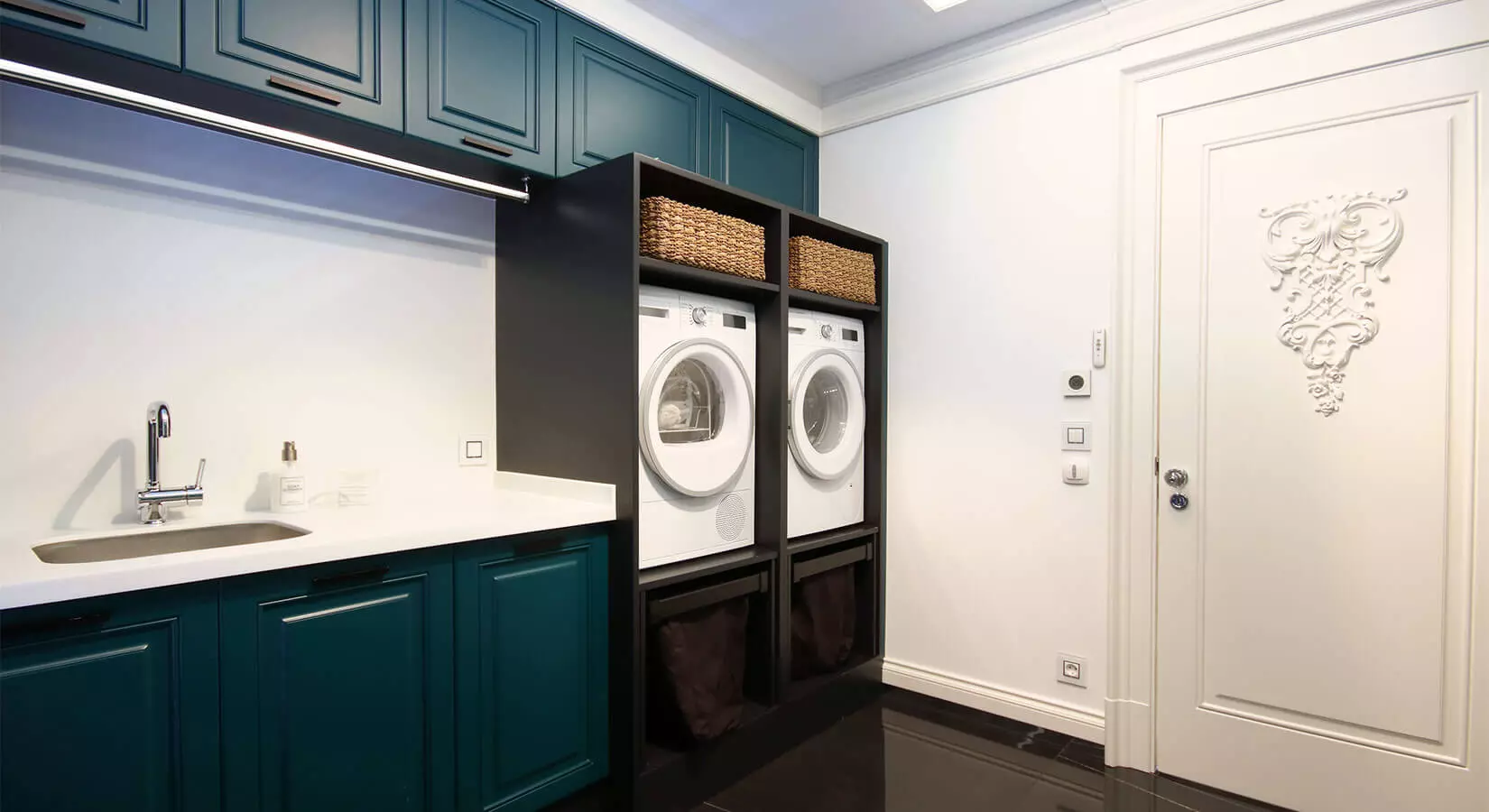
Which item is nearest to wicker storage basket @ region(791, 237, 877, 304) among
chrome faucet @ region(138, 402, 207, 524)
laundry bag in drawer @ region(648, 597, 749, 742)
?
laundry bag in drawer @ region(648, 597, 749, 742)

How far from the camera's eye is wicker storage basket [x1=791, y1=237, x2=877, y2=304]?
2.76m

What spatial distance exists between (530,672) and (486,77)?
1.69m

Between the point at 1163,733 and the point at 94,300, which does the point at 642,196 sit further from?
the point at 1163,733

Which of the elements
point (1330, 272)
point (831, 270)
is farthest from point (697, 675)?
point (1330, 272)

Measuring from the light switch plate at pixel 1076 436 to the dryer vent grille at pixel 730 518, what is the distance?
1.22m

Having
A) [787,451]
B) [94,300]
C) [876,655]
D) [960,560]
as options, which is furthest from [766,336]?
[94,300]

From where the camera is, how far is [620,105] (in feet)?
8.31

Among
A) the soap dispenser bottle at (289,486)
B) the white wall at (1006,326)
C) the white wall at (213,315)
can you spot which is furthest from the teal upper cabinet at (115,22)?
the white wall at (1006,326)

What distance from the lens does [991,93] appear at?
2930 millimetres

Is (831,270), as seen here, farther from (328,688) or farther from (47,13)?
(47,13)

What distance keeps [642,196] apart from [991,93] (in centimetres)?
155

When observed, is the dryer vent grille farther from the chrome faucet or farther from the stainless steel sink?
the chrome faucet

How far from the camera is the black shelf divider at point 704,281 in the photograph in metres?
2.21

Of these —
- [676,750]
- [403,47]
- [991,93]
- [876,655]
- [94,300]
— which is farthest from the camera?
[876,655]
